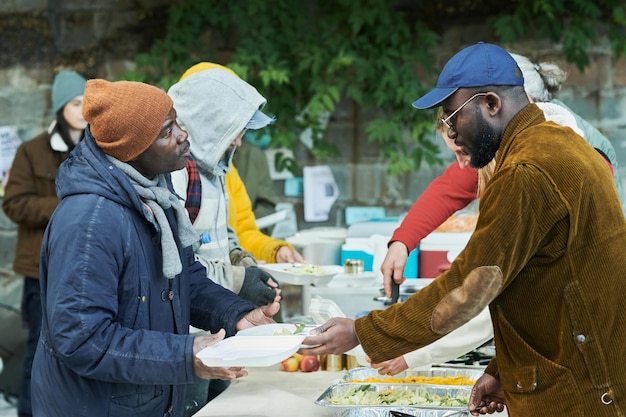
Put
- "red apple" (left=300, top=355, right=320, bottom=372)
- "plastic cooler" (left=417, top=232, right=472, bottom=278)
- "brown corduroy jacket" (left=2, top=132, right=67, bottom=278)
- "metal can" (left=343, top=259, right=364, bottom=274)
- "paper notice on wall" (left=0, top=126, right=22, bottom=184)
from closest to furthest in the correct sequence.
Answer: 1. "red apple" (left=300, top=355, right=320, bottom=372)
2. "metal can" (left=343, top=259, right=364, bottom=274)
3. "plastic cooler" (left=417, top=232, right=472, bottom=278)
4. "brown corduroy jacket" (left=2, top=132, right=67, bottom=278)
5. "paper notice on wall" (left=0, top=126, right=22, bottom=184)

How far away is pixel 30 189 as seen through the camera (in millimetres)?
5102

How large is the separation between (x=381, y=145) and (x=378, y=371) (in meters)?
3.29

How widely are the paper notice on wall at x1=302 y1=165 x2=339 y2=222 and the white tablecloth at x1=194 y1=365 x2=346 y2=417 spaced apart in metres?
2.68

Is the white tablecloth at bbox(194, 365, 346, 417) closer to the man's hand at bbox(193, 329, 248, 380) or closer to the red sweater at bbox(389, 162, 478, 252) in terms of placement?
the man's hand at bbox(193, 329, 248, 380)

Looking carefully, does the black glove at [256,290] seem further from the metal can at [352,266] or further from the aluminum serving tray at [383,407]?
the metal can at [352,266]

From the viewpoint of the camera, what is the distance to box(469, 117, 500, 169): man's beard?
2.20m

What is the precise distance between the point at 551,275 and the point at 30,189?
12.1 ft

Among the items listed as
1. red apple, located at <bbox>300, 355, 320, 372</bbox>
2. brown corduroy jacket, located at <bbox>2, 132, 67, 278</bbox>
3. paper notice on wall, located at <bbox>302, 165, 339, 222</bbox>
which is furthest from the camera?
paper notice on wall, located at <bbox>302, 165, 339, 222</bbox>

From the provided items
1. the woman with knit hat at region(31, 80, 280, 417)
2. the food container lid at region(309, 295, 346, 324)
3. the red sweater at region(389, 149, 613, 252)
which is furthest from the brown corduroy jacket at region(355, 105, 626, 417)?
the red sweater at region(389, 149, 613, 252)

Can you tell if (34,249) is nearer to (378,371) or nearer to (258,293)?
(258,293)

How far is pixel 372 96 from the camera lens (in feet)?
19.8

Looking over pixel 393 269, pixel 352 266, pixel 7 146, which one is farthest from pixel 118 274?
pixel 7 146

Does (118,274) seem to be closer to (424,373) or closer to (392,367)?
(392,367)

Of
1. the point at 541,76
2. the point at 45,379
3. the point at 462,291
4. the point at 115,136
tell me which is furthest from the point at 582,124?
the point at 45,379
